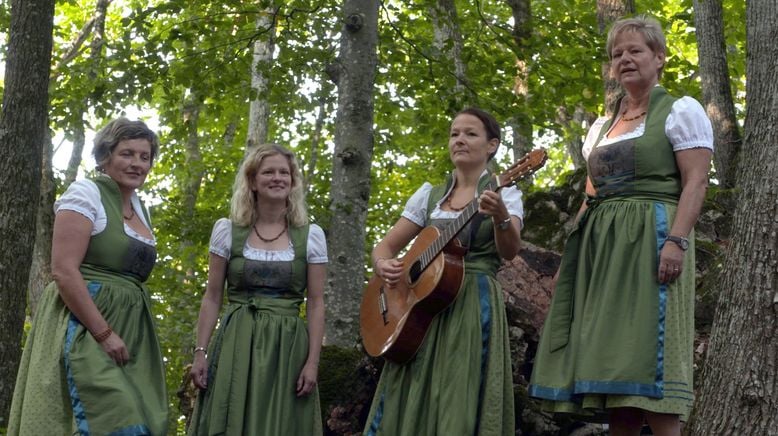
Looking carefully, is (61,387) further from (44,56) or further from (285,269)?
(44,56)

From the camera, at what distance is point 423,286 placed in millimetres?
4367

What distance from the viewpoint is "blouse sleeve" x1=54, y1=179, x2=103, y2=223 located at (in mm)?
4413

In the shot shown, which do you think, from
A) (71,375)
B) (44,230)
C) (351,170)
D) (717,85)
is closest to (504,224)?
(71,375)

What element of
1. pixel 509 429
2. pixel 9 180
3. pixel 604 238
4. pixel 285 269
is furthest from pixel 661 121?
pixel 9 180

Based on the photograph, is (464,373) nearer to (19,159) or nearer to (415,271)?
(415,271)

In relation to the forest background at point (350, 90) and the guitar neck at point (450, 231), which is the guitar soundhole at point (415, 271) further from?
the forest background at point (350, 90)

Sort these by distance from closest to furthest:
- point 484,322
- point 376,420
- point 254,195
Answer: point 484,322 < point 376,420 < point 254,195

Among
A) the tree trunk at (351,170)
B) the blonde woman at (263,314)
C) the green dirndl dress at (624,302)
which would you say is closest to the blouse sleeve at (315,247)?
the blonde woman at (263,314)

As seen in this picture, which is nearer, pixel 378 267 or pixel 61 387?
pixel 61 387

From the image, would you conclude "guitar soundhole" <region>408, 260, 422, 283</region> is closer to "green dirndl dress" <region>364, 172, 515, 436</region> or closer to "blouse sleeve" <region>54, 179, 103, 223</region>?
"green dirndl dress" <region>364, 172, 515, 436</region>

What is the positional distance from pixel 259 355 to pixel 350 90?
3243 millimetres

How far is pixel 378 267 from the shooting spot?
185 inches

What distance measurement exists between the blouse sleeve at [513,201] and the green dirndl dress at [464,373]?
126 millimetres

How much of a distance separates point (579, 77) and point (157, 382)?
7209mm
